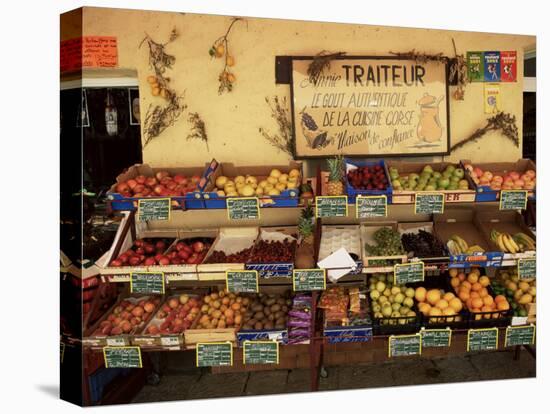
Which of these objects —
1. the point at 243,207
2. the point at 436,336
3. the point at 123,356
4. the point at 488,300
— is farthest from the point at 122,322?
the point at 488,300

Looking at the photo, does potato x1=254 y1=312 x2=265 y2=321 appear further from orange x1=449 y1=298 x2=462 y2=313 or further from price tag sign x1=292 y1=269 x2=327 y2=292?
orange x1=449 y1=298 x2=462 y2=313

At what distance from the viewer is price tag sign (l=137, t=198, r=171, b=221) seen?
3215 millimetres

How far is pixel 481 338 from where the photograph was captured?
348 cm

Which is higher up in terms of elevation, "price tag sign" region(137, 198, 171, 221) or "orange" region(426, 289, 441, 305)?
"price tag sign" region(137, 198, 171, 221)

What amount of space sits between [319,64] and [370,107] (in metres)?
0.59

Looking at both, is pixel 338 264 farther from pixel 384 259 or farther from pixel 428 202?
pixel 428 202

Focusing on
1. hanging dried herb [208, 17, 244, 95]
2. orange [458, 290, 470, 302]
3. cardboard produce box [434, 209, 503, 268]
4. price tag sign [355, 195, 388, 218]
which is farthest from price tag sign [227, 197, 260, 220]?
orange [458, 290, 470, 302]

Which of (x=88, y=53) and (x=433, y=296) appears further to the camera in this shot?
(x=433, y=296)

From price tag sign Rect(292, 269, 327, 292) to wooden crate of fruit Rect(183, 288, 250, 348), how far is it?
619 millimetres

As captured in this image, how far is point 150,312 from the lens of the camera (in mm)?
3662

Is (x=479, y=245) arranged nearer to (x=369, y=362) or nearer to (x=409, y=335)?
(x=409, y=335)

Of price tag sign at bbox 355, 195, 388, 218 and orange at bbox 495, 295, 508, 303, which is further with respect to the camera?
orange at bbox 495, 295, 508, 303

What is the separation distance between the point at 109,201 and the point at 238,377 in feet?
6.40

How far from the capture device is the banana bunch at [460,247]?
11.6 feet
